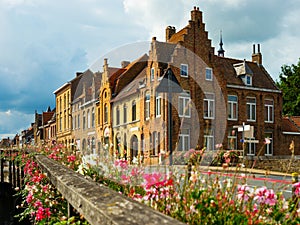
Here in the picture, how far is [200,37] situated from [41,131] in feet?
168

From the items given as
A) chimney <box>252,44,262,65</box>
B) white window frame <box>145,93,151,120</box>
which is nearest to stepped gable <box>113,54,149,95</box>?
white window frame <box>145,93,151,120</box>

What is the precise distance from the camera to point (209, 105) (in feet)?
123

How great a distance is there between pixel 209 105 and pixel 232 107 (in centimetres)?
266

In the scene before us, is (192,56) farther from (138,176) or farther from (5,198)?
(138,176)

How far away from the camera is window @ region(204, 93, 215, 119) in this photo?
122ft

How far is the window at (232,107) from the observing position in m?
38.5

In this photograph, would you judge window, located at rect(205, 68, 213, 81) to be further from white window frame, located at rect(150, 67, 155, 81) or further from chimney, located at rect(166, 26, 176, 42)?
white window frame, located at rect(150, 67, 155, 81)

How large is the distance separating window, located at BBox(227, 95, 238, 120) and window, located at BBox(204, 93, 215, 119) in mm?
1789

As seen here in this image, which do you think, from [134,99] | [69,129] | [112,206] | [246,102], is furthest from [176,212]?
[69,129]

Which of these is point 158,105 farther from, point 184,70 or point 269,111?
point 269,111

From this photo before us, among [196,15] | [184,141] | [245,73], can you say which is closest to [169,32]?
[196,15]

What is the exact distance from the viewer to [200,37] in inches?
1470

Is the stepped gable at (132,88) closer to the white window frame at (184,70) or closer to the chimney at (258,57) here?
the white window frame at (184,70)

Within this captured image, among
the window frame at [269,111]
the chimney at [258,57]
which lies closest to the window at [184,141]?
the window frame at [269,111]
